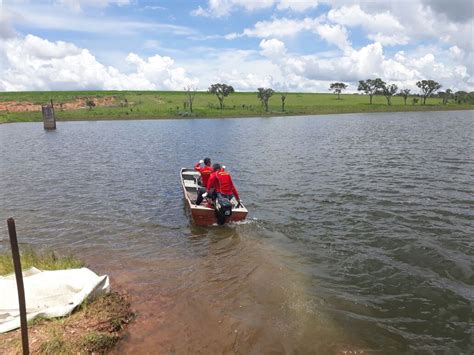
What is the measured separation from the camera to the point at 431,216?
1509 centimetres

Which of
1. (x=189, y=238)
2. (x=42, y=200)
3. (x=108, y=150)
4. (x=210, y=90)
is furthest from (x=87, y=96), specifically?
(x=189, y=238)

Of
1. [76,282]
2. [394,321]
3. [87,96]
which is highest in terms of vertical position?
[87,96]

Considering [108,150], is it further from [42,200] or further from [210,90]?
[210,90]

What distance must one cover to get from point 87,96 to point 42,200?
125716mm

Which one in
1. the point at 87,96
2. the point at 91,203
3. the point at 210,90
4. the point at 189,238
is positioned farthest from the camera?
the point at 87,96

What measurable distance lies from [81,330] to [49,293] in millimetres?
A: 1345

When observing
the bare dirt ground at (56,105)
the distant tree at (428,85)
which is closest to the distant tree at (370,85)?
the distant tree at (428,85)

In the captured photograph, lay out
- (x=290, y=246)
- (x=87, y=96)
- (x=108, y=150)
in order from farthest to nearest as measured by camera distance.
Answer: (x=87, y=96)
(x=108, y=150)
(x=290, y=246)

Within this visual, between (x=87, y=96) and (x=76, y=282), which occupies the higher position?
(x=87, y=96)

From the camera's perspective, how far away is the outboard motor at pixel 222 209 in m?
14.9

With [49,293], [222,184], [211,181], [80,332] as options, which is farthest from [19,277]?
[211,181]

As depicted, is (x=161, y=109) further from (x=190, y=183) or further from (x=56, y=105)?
(x=190, y=183)

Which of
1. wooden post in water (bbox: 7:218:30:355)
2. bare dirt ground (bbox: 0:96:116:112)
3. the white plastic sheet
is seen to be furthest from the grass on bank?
bare dirt ground (bbox: 0:96:116:112)

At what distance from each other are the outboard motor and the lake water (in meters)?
0.49
